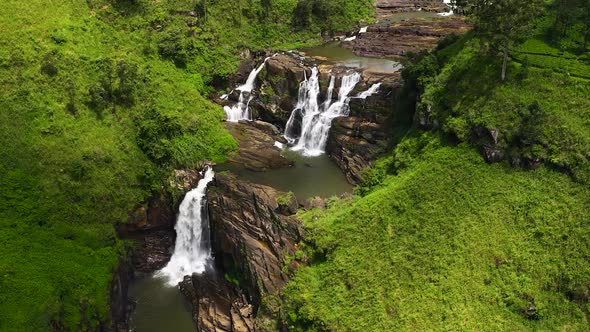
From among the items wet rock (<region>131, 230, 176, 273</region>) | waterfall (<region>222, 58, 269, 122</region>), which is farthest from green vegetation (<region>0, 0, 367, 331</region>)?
wet rock (<region>131, 230, 176, 273</region>)

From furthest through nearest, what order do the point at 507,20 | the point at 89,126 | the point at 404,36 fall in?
the point at 404,36 → the point at 89,126 → the point at 507,20

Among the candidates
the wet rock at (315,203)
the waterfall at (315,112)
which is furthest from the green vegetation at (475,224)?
the waterfall at (315,112)

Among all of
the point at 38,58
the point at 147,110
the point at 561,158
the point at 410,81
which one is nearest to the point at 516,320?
the point at 561,158

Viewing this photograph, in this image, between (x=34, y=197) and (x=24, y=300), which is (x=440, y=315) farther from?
(x=34, y=197)

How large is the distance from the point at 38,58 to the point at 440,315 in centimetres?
4484

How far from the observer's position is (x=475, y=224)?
33.1 meters

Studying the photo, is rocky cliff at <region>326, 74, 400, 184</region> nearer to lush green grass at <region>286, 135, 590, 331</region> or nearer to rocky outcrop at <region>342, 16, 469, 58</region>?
lush green grass at <region>286, 135, 590, 331</region>

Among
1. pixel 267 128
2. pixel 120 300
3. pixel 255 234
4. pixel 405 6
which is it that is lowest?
pixel 120 300

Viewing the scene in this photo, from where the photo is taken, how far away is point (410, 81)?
45406mm

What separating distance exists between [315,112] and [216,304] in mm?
24862

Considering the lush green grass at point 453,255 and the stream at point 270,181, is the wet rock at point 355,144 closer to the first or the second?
the stream at point 270,181

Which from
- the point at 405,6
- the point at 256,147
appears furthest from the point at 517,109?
the point at 405,6

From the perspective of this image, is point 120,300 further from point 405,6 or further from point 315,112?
point 405,6

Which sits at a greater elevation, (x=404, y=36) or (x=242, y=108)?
(x=404, y=36)
